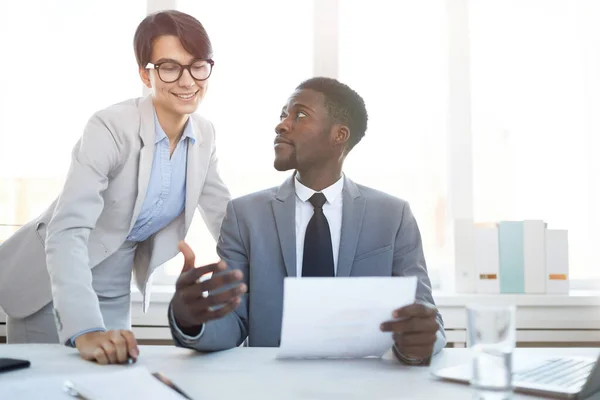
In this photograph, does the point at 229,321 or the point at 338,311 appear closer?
the point at 338,311

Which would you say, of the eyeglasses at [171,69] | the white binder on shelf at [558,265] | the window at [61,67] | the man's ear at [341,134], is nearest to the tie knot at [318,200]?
the man's ear at [341,134]

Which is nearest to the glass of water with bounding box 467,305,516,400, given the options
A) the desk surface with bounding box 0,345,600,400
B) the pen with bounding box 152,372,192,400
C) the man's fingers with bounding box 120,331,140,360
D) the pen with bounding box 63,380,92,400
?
the desk surface with bounding box 0,345,600,400

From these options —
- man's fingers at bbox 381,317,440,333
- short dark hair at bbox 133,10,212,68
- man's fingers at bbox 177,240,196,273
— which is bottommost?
man's fingers at bbox 381,317,440,333

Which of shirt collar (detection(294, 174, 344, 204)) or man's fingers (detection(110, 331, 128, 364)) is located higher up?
shirt collar (detection(294, 174, 344, 204))

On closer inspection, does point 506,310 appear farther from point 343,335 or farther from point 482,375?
point 343,335

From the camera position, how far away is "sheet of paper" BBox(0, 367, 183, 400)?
3.18 feet

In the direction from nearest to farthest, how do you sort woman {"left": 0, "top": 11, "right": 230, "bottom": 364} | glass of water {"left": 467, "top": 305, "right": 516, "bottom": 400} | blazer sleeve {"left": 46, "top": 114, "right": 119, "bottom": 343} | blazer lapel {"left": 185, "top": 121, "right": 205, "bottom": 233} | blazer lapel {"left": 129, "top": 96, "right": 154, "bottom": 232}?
glass of water {"left": 467, "top": 305, "right": 516, "bottom": 400} < blazer sleeve {"left": 46, "top": 114, "right": 119, "bottom": 343} < woman {"left": 0, "top": 11, "right": 230, "bottom": 364} < blazer lapel {"left": 129, "top": 96, "right": 154, "bottom": 232} < blazer lapel {"left": 185, "top": 121, "right": 205, "bottom": 233}

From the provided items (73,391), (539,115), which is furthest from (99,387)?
(539,115)

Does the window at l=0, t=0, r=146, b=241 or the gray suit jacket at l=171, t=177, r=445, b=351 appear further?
the window at l=0, t=0, r=146, b=241

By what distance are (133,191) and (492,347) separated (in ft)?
4.27

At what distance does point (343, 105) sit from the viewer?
207 cm

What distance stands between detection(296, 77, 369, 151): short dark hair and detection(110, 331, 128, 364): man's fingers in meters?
1.04

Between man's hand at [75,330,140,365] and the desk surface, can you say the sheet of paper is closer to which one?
the desk surface

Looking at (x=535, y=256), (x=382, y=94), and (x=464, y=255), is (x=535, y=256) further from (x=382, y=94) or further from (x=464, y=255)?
(x=382, y=94)
